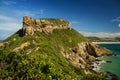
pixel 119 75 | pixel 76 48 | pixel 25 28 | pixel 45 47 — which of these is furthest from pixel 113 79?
pixel 25 28

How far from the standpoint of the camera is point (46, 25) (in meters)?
183

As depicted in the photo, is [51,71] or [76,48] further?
[76,48]

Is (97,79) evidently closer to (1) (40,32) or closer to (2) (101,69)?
(2) (101,69)

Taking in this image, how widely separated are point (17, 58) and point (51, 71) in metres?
26.3

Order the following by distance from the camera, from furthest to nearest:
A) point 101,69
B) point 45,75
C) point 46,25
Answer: point 46,25
point 101,69
point 45,75

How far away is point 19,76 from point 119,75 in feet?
240

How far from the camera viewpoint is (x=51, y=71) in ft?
175

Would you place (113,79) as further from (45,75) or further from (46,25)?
(46,25)

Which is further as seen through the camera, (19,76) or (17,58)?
(17,58)

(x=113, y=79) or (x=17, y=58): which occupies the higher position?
(x=17, y=58)

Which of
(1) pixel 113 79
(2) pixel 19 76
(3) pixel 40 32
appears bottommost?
(1) pixel 113 79

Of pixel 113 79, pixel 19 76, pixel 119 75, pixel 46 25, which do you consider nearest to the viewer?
pixel 19 76

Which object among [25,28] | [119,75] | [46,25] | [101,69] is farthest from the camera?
[46,25]

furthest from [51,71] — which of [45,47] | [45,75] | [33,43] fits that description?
[33,43]
